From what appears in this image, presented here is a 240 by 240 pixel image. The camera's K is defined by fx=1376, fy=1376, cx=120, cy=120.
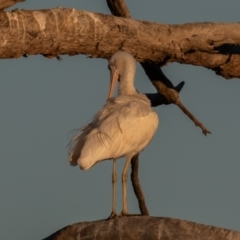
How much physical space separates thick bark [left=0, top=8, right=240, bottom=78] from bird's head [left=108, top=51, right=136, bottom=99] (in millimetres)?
71

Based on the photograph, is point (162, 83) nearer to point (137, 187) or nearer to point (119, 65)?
point (119, 65)

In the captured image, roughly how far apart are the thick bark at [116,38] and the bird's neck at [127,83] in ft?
0.64

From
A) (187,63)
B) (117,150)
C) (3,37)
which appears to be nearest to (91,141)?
(117,150)

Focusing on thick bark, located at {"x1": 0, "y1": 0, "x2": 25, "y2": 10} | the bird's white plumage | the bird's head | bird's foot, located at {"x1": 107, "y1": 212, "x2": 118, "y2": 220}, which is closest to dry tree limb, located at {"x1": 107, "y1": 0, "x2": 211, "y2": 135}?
the bird's head

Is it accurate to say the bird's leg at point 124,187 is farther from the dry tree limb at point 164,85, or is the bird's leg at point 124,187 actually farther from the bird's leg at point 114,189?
the dry tree limb at point 164,85

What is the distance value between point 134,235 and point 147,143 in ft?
6.37

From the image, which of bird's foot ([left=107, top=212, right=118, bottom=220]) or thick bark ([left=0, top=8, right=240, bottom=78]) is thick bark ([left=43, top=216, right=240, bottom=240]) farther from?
thick bark ([left=0, top=8, right=240, bottom=78])

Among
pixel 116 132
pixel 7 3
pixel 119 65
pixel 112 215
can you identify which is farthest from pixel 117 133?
pixel 7 3

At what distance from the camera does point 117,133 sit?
13266 millimetres

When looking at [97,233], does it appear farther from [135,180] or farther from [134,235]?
[135,180]

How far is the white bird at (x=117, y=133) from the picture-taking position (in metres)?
12.9

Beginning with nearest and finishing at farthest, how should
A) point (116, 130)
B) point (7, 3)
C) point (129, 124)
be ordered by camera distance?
point (7, 3) < point (116, 130) < point (129, 124)

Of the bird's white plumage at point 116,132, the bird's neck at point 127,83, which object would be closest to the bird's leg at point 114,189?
the bird's white plumage at point 116,132

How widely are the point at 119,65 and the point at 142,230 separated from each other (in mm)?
2802
